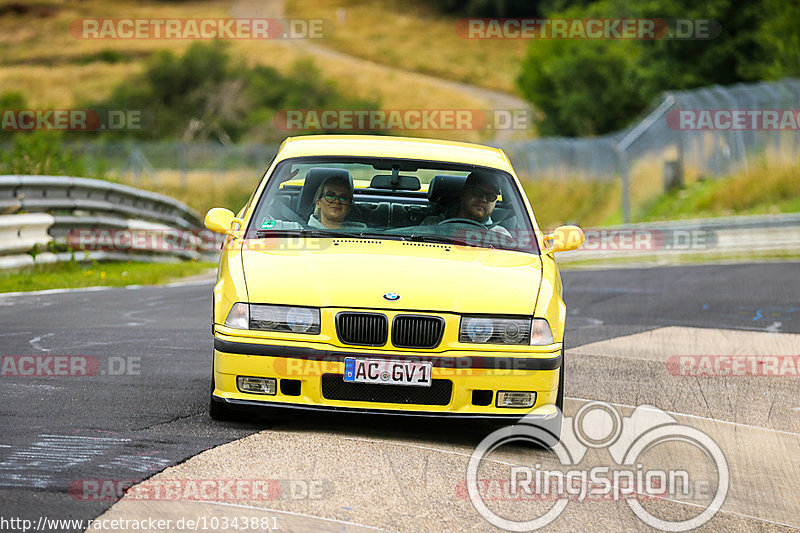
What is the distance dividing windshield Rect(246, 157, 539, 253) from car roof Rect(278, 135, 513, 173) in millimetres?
51

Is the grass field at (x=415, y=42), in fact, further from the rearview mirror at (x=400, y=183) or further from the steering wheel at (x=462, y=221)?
the steering wheel at (x=462, y=221)

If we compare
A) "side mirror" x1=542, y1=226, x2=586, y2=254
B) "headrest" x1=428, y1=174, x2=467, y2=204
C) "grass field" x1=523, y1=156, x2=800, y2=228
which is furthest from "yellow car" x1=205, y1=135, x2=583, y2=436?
"grass field" x1=523, y1=156, x2=800, y2=228

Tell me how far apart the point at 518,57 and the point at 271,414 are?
105 m

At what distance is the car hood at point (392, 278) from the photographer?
667cm

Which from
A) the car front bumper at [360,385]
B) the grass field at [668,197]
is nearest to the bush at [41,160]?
the car front bumper at [360,385]

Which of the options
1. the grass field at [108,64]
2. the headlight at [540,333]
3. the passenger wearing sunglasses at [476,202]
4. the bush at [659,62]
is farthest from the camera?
the grass field at [108,64]

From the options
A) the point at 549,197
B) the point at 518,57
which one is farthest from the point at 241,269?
the point at 518,57

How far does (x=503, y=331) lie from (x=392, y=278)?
631mm

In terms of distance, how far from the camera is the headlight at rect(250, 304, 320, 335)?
21.8 ft

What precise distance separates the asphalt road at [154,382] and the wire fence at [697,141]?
14.5 meters

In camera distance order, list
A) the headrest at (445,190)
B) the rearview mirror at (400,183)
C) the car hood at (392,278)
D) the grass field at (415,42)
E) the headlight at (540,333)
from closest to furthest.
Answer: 1. the car hood at (392,278)
2. the headlight at (540,333)
3. the headrest at (445,190)
4. the rearview mirror at (400,183)
5. the grass field at (415,42)

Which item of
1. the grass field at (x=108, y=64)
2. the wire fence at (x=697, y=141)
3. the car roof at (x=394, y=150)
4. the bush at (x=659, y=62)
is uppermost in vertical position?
the grass field at (x=108, y=64)

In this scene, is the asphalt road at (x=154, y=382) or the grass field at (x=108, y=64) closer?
the asphalt road at (x=154, y=382)

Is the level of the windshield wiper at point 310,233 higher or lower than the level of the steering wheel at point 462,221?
lower
